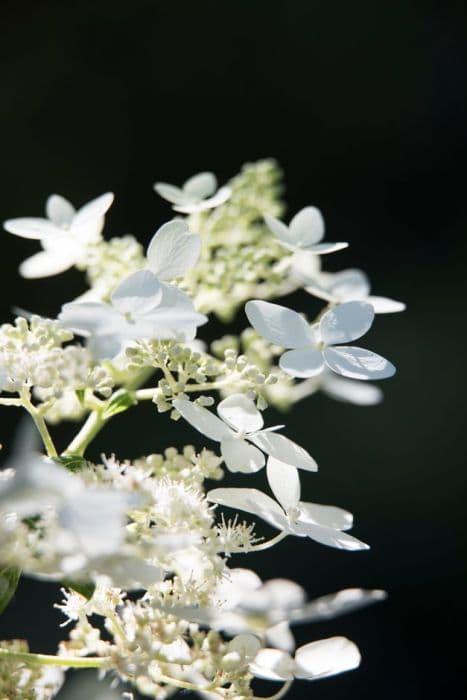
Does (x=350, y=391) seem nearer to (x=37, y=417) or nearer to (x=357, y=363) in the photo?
(x=357, y=363)

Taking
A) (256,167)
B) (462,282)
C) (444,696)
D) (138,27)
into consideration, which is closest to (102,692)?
(256,167)

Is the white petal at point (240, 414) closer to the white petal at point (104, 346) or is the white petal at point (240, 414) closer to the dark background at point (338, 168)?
the white petal at point (104, 346)

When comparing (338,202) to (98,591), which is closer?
(98,591)

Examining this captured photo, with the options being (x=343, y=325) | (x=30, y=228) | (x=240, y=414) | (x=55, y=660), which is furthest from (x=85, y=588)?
(x=30, y=228)

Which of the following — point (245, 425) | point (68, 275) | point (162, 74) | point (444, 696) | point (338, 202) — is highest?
point (162, 74)

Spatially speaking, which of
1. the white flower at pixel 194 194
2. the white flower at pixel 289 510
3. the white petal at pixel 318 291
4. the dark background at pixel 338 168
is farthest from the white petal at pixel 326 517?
the dark background at pixel 338 168

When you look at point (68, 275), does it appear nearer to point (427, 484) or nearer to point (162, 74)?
point (162, 74)
